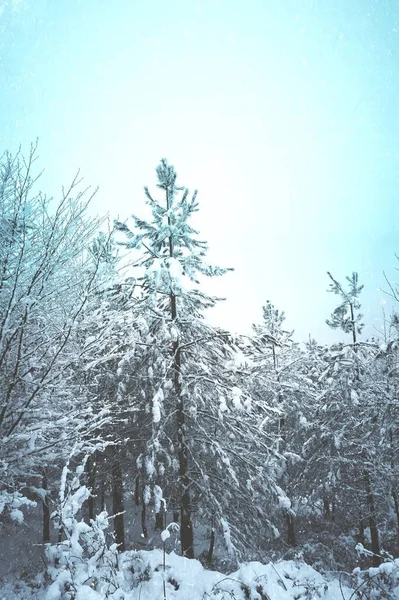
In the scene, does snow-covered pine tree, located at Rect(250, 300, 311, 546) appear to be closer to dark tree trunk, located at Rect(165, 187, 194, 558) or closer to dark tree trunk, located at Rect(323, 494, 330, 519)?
dark tree trunk, located at Rect(323, 494, 330, 519)

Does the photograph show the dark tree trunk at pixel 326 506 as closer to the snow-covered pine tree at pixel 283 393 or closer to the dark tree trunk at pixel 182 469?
the snow-covered pine tree at pixel 283 393

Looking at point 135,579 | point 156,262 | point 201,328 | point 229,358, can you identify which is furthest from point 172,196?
point 135,579

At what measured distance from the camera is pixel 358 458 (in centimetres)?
1116

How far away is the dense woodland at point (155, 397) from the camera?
15.2 ft

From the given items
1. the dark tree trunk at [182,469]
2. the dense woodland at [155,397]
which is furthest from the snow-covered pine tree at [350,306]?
the dark tree trunk at [182,469]

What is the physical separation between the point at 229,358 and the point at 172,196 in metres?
5.40

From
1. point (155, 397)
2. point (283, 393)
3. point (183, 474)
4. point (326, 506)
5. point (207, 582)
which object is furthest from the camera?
point (326, 506)

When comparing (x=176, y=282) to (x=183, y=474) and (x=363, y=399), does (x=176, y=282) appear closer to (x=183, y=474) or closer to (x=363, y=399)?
(x=183, y=474)

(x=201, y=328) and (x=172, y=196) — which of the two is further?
(x=172, y=196)

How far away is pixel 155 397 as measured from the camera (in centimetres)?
748

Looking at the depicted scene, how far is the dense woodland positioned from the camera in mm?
4621

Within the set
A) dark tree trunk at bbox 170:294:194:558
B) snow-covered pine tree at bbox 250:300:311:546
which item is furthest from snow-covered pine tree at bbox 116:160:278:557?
snow-covered pine tree at bbox 250:300:311:546

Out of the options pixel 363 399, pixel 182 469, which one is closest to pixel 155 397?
pixel 182 469

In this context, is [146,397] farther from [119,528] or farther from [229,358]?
[119,528]
